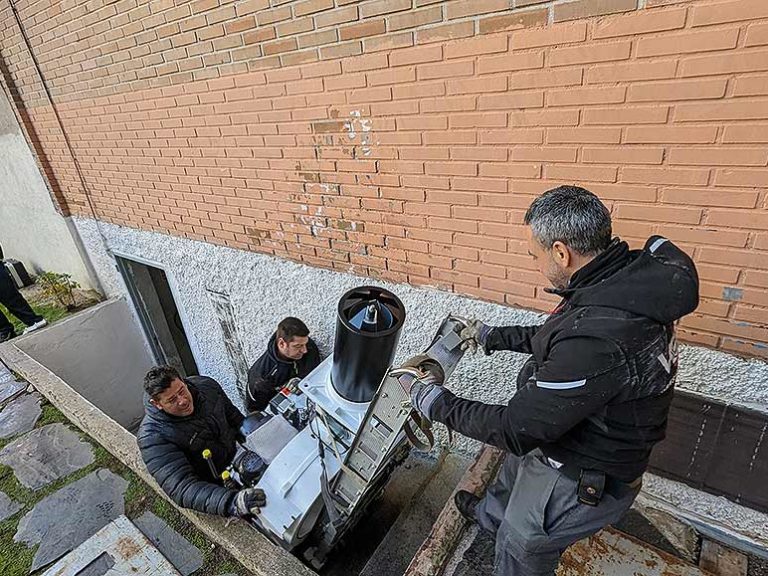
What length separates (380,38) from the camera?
2.31 meters

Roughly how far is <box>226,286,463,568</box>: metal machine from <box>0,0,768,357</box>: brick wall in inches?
30.1

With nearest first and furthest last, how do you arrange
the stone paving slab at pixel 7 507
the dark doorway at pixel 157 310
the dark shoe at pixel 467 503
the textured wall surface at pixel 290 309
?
1. the textured wall surface at pixel 290 309
2. the dark shoe at pixel 467 503
3. the stone paving slab at pixel 7 507
4. the dark doorway at pixel 157 310

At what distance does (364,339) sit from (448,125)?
1.24 meters

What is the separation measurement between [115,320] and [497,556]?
6.11 metres

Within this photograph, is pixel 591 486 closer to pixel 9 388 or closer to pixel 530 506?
pixel 530 506

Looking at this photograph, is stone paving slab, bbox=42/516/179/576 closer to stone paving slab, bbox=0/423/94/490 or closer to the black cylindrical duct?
stone paving slab, bbox=0/423/94/490

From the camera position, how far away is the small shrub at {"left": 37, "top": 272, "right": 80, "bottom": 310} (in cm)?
639

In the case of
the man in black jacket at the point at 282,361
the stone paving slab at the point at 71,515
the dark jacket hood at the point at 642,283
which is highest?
the dark jacket hood at the point at 642,283

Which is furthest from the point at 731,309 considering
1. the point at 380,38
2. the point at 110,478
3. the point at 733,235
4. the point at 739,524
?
the point at 110,478

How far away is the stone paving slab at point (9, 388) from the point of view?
4.26 metres

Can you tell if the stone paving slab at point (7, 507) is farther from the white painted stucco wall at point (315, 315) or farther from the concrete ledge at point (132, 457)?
the white painted stucco wall at point (315, 315)

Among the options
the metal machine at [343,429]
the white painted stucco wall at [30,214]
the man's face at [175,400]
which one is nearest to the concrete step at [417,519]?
the metal machine at [343,429]

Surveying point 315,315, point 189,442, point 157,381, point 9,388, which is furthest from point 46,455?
point 315,315

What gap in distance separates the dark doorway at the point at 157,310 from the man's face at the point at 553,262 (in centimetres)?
544
